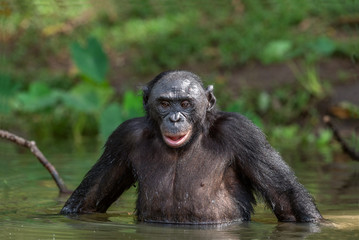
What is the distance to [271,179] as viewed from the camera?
7.71 meters

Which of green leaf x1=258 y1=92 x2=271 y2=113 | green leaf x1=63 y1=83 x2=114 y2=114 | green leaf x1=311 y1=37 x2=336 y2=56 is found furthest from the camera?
green leaf x1=311 y1=37 x2=336 y2=56

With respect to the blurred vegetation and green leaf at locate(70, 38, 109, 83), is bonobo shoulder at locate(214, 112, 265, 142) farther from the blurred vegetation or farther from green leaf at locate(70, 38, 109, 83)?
green leaf at locate(70, 38, 109, 83)

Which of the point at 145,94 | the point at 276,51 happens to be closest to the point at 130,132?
the point at 145,94

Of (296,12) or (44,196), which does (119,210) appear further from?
(296,12)

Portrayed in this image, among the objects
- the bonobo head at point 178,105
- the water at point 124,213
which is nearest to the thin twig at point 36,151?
the water at point 124,213

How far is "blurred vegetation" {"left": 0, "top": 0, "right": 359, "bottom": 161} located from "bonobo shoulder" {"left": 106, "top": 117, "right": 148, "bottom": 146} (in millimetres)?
3956

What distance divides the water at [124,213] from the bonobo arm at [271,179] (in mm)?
184

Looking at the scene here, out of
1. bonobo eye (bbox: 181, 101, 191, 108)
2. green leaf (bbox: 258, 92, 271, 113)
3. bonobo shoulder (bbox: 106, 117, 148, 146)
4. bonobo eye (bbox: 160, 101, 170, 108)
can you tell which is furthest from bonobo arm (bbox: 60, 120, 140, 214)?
green leaf (bbox: 258, 92, 271, 113)

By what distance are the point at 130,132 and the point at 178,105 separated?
754 mm

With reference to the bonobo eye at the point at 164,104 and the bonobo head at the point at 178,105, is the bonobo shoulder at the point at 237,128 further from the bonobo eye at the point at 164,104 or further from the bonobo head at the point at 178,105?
the bonobo eye at the point at 164,104

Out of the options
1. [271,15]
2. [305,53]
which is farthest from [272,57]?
[271,15]

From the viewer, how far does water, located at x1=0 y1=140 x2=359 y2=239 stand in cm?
693

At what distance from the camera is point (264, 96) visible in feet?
49.8

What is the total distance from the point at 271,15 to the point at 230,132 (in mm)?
10422
